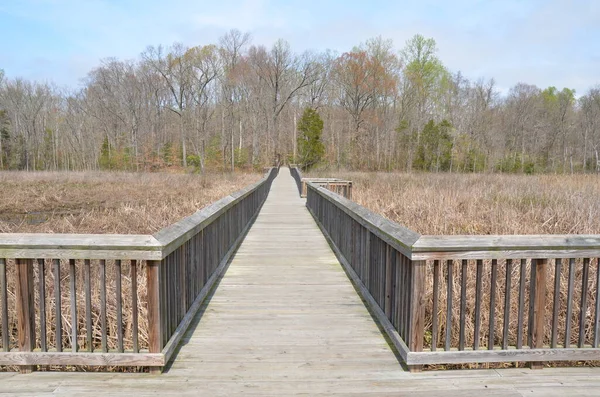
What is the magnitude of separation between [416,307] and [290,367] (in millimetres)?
1022

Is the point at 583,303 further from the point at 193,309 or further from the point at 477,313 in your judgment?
the point at 193,309

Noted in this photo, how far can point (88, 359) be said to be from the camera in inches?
123

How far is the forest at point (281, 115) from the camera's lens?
162 ft

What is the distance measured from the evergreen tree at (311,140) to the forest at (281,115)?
1254 mm

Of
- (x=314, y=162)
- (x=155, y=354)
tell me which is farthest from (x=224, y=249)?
(x=314, y=162)

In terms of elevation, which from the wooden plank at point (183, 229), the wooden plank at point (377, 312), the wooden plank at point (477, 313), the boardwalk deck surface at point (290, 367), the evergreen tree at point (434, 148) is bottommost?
the boardwalk deck surface at point (290, 367)

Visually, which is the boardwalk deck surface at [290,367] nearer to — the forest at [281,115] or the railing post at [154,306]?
the railing post at [154,306]

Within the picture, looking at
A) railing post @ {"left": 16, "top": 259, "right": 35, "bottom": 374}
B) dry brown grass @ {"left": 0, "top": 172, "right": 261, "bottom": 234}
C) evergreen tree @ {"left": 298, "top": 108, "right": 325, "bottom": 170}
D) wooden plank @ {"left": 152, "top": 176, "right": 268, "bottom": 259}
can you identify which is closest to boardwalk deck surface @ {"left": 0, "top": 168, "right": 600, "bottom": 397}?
railing post @ {"left": 16, "top": 259, "right": 35, "bottom": 374}

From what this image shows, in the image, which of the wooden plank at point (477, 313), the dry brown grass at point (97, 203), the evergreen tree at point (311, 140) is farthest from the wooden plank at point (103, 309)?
the evergreen tree at point (311, 140)

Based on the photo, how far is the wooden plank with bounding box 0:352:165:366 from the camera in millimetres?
3117

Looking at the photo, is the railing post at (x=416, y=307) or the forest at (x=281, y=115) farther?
the forest at (x=281, y=115)

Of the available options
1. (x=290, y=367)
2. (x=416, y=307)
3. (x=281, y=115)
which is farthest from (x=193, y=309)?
(x=281, y=115)

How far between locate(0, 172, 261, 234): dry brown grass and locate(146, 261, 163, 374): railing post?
6.08 m

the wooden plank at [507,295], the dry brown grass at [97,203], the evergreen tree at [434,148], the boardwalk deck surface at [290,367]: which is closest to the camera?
the boardwalk deck surface at [290,367]
